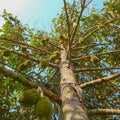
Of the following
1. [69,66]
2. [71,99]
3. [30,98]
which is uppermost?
[69,66]

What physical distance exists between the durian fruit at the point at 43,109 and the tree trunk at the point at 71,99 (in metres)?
0.59

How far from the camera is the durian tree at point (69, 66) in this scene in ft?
10.1

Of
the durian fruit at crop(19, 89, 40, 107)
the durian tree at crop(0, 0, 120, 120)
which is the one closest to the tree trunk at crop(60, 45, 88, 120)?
the durian tree at crop(0, 0, 120, 120)

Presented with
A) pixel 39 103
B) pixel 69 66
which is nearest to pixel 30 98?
pixel 39 103

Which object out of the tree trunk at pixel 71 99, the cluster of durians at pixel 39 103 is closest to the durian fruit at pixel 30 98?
the cluster of durians at pixel 39 103

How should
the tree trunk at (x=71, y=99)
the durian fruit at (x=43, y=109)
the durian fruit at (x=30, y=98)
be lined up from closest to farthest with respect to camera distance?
the durian fruit at (x=43, y=109) < the durian fruit at (x=30, y=98) < the tree trunk at (x=71, y=99)

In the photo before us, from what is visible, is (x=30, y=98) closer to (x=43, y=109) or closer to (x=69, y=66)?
(x=43, y=109)

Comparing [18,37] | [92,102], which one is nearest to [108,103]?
[92,102]

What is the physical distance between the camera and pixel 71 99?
9.66 ft

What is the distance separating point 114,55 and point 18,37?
242 centimetres

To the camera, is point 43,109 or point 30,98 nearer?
point 43,109

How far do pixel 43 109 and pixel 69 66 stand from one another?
81.1 inches

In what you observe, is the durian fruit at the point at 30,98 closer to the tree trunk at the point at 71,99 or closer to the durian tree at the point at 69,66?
the durian tree at the point at 69,66

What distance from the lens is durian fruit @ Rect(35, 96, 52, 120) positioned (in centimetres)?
191
